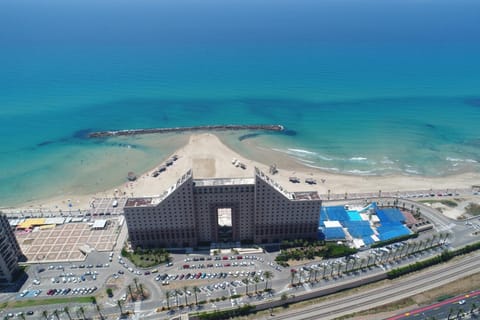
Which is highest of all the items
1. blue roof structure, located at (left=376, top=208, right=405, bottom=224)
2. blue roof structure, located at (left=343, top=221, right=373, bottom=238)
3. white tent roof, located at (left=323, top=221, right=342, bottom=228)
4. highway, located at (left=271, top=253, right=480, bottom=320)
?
blue roof structure, located at (left=376, top=208, right=405, bottom=224)

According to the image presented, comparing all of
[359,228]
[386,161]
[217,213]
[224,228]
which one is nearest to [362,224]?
[359,228]

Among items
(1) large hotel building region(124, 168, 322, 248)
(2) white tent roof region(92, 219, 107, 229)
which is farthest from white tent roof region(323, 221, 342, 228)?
(2) white tent roof region(92, 219, 107, 229)

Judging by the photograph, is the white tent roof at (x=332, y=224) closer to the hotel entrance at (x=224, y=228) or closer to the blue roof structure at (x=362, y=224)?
the blue roof structure at (x=362, y=224)

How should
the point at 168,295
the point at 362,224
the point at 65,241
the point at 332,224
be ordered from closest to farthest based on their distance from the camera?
the point at 168,295 < the point at 65,241 < the point at 332,224 < the point at 362,224

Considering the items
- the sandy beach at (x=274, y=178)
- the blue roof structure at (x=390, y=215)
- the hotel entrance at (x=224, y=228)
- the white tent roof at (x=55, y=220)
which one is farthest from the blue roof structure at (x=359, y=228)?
the white tent roof at (x=55, y=220)

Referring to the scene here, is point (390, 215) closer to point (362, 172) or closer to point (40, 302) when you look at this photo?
point (362, 172)

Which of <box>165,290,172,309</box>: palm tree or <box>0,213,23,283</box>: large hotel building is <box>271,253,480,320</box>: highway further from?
<box>0,213,23,283</box>: large hotel building
